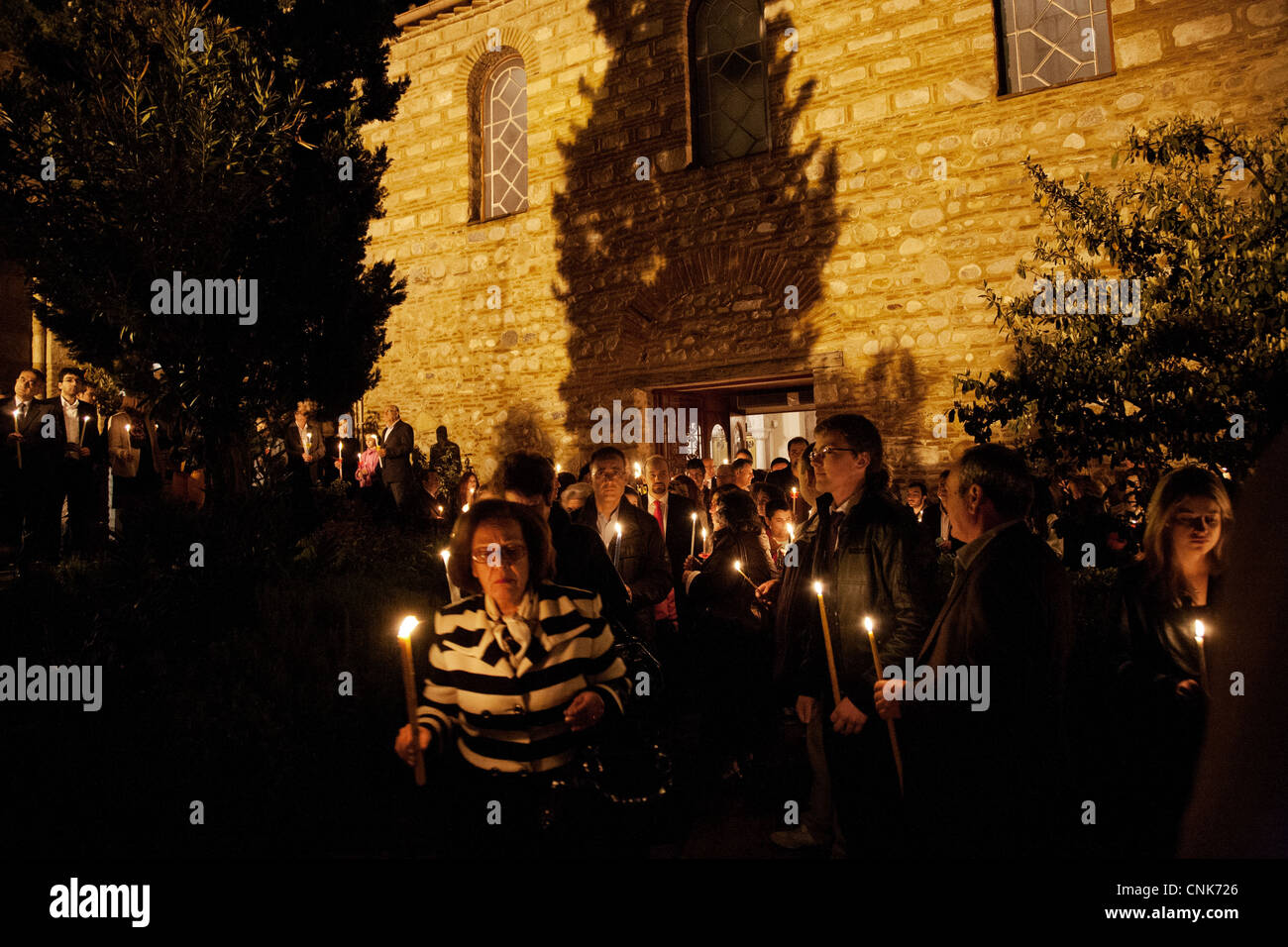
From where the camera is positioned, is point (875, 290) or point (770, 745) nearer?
point (770, 745)

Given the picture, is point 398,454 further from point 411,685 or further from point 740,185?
Answer: point 411,685

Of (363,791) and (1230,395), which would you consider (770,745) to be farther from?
(1230,395)

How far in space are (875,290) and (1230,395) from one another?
17.2 ft

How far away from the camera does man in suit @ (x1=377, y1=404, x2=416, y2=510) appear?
10203 mm

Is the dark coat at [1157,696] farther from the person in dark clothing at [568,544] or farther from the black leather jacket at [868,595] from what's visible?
the person in dark clothing at [568,544]

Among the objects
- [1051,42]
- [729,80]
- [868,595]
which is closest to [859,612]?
[868,595]

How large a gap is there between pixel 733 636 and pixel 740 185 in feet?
25.3

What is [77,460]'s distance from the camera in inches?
292

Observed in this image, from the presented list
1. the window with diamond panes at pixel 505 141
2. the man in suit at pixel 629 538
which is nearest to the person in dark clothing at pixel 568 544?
the man in suit at pixel 629 538

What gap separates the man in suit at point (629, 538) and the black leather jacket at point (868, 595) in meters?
1.24

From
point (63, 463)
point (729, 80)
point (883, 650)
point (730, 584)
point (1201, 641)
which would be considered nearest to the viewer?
point (1201, 641)

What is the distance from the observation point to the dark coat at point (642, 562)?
436cm
